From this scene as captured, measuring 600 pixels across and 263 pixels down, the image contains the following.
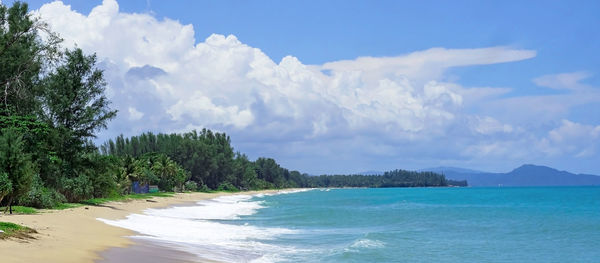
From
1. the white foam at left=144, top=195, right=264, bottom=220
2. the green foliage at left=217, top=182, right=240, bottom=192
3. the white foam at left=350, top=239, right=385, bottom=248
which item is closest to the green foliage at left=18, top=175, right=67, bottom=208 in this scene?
the white foam at left=144, top=195, right=264, bottom=220

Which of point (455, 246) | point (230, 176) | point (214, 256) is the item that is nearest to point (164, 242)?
point (214, 256)

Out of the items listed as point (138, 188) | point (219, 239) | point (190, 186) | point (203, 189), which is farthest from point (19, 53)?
point (203, 189)

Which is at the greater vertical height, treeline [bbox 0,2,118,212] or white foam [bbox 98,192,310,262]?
treeline [bbox 0,2,118,212]

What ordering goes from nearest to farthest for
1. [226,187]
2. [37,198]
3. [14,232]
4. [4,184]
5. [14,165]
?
1. [14,232]
2. [4,184]
3. [14,165]
4. [37,198]
5. [226,187]

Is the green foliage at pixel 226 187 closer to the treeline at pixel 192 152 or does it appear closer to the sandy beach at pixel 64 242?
the treeline at pixel 192 152

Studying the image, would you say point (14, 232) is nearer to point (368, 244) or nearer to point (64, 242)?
point (64, 242)

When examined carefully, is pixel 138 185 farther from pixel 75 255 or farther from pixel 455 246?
pixel 75 255

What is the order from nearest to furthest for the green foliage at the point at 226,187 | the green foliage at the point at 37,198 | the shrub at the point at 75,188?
the green foliage at the point at 37,198 < the shrub at the point at 75,188 < the green foliage at the point at 226,187

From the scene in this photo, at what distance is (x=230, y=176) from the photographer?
182m

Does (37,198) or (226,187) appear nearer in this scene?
A: (37,198)

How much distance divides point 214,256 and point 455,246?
1527 cm

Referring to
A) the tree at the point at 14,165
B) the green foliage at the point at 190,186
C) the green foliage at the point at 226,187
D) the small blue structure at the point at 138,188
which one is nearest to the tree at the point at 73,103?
the tree at the point at 14,165

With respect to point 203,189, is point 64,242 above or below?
below

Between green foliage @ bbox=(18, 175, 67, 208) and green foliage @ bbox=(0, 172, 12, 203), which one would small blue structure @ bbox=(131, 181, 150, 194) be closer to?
green foliage @ bbox=(18, 175, 67, 208)
